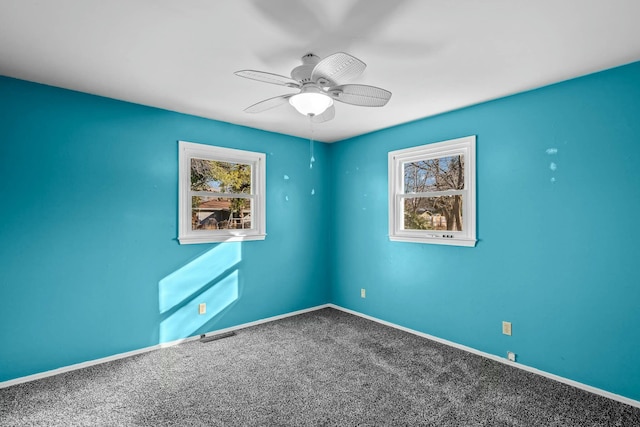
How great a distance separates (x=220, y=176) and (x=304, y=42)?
7.26ft

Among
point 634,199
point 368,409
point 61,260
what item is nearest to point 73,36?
point 61,260

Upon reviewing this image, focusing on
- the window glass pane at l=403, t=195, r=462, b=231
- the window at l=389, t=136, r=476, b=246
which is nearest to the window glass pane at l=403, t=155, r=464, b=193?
the window at l=389, t=136, r=476, b=246

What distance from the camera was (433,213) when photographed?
379cm

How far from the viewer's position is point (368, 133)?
172 inches

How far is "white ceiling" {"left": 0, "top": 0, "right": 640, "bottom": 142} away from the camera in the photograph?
1782 millimetres

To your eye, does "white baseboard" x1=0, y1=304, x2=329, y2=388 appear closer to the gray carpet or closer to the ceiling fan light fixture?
the gray carpet

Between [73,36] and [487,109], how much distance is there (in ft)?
11.0

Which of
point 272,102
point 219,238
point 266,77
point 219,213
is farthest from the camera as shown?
point 219,213

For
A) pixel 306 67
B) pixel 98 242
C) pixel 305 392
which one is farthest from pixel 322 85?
pixel 98 242

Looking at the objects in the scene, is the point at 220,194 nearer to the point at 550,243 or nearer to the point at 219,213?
Result: the point at 219,213

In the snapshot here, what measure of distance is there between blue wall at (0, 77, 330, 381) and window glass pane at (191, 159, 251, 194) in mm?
255

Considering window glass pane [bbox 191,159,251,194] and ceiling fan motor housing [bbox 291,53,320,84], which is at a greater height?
ceiling fan motor housing [bbox 291,53,320,84]

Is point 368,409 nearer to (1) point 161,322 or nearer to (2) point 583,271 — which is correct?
(2) point 583,271

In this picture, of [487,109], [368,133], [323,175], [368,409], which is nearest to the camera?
[368,409]
